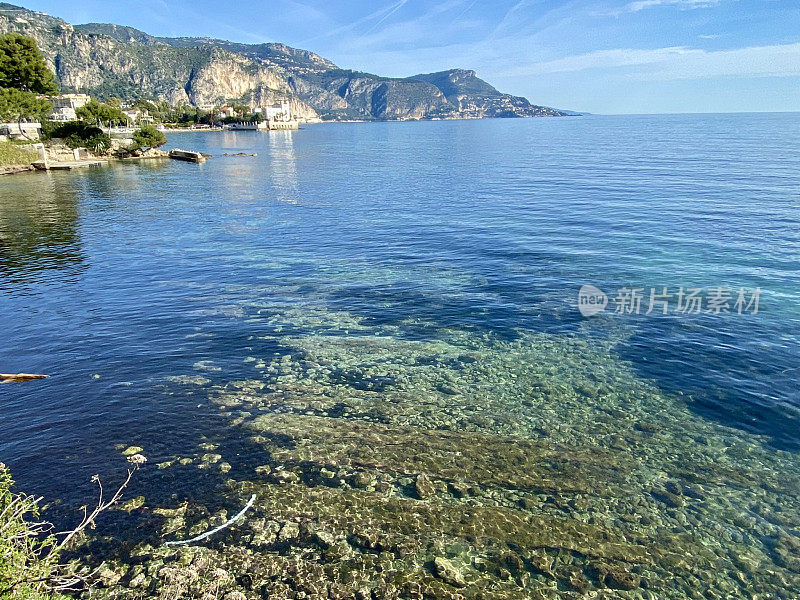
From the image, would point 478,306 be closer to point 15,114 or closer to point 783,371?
point 783,371

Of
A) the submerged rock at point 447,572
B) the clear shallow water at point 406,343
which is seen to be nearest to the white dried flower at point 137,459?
the clear shallow water at point 406,343

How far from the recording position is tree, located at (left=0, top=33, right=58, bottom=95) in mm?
102000

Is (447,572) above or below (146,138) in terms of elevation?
below

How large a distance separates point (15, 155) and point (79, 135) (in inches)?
1013

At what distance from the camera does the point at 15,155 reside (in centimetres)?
8519

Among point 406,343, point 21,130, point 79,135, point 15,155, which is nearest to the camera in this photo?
point 406,343

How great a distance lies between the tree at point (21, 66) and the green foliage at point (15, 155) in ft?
85.0

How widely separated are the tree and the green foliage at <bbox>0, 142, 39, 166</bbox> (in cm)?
2591

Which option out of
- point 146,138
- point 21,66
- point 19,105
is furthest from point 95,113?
point 19,105

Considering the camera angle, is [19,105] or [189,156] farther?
[189,156]

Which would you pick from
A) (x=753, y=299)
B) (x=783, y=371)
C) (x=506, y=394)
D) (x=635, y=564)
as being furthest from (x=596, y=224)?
(x=635, y=564)

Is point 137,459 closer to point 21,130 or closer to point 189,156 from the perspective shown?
point 189,156

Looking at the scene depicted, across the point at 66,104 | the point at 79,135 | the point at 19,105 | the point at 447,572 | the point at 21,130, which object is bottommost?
the point at 447,572

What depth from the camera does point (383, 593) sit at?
10.3 m
